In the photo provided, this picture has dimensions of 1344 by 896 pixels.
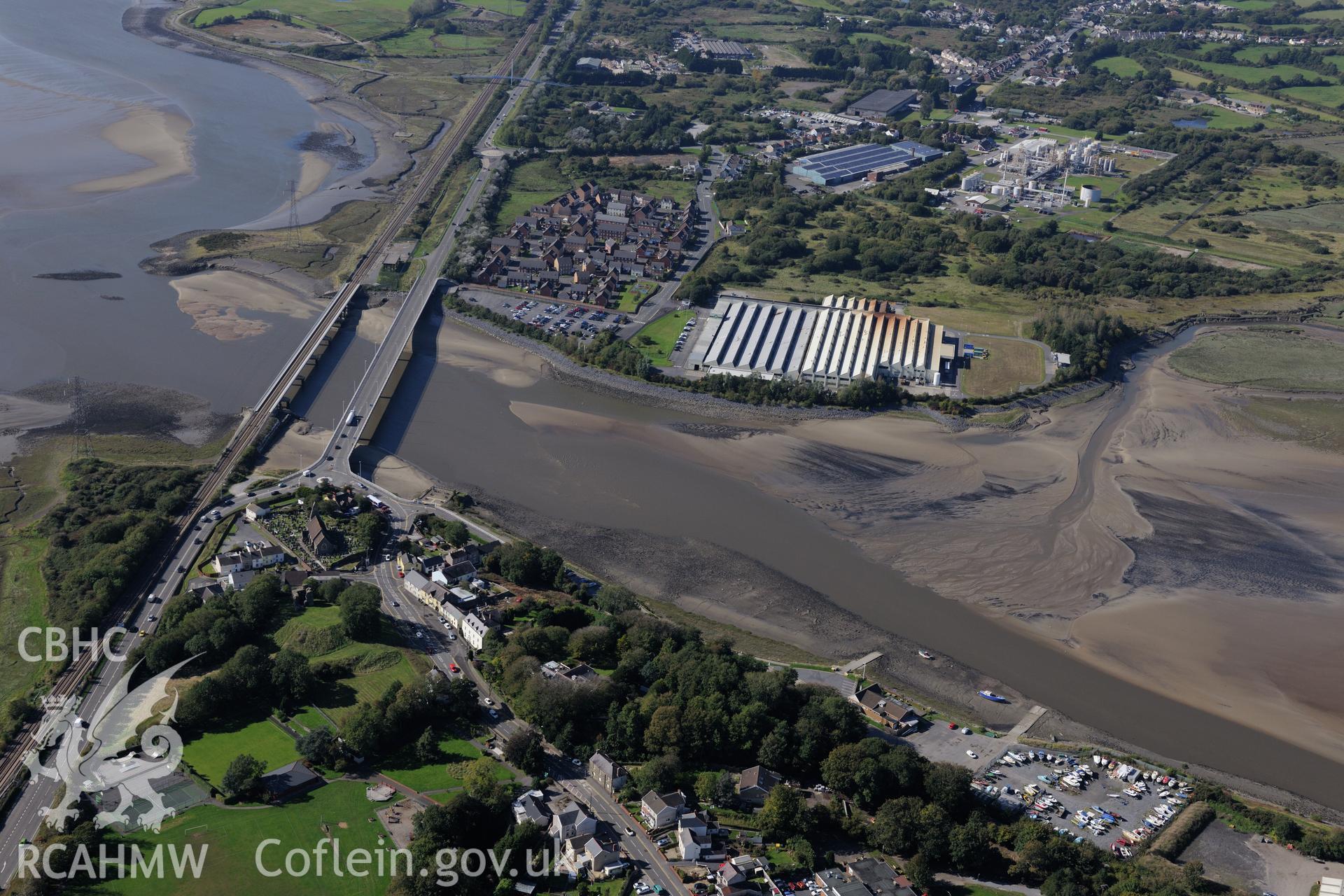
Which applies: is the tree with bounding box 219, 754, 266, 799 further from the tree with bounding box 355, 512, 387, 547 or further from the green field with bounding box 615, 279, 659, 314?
the green field with bounding box 615, 279, 659, 314

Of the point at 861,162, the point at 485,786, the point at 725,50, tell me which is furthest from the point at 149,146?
the point at 485,786

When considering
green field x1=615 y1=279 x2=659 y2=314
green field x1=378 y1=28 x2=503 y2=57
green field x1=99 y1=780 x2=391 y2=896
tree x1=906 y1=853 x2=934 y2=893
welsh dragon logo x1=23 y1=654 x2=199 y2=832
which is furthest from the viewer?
green field x1=378 y1=28 x2=503 y2=57

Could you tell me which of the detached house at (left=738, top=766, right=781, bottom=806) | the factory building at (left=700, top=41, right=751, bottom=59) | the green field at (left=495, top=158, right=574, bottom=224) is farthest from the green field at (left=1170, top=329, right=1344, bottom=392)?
the factory building at (left=700, top=41, right=751, bottom=59)

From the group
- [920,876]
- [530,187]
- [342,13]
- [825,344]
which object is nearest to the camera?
[920,876]

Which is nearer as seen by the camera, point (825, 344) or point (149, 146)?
point (825, 344)

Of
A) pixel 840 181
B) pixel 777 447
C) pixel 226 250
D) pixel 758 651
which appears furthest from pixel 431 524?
pixel 840 181

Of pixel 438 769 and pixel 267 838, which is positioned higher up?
pixel 438 769

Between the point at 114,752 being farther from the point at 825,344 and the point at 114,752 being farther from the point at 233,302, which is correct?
the point at 825,344
